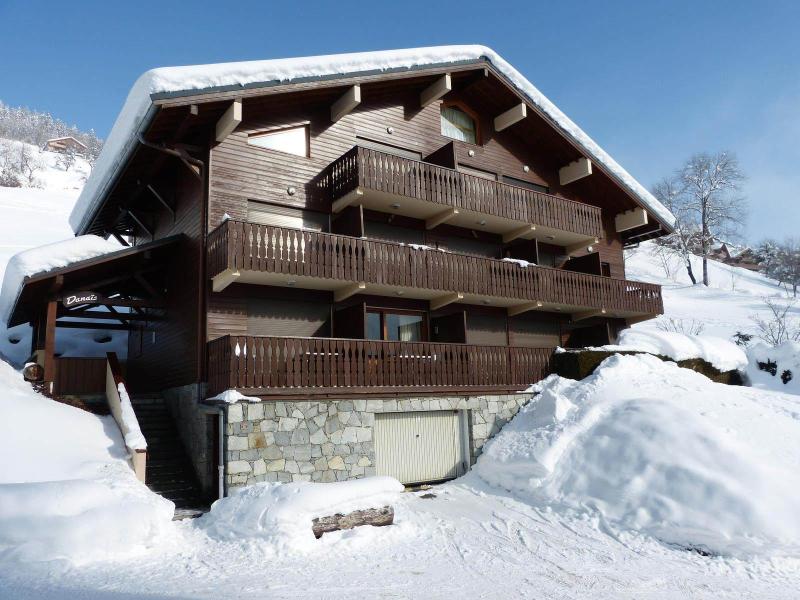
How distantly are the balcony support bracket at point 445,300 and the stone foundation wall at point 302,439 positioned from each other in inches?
129

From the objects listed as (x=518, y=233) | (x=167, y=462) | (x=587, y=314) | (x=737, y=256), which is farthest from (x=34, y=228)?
(x=737, y=256)

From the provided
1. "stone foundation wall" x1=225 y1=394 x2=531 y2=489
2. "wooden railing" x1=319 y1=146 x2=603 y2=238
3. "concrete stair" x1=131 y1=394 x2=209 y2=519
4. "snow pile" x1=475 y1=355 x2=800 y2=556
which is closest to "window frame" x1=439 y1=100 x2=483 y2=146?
"wooden railing" x1=319 y1=146 x2=603 y2=238

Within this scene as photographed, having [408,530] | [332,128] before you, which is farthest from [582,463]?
[332,128]

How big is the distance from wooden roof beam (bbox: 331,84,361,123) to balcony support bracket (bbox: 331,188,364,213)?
2.50 metres

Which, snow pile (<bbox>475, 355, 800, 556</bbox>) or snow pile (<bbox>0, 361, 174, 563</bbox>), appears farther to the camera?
snow pile (<bbox>475, 355, 800, 556</bbox>)

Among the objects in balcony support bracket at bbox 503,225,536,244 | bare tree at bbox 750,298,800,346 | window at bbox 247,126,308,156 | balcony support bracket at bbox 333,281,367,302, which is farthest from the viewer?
bare tree at bbox 750,298,800,346

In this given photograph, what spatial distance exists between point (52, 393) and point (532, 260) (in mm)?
13662

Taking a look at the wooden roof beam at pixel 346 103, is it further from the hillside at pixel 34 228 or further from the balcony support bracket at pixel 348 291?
the hillside at pixel 34 228

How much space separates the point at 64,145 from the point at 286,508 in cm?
11619

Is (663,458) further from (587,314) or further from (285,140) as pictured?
(285,140)

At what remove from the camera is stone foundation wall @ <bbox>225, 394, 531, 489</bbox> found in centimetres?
1191

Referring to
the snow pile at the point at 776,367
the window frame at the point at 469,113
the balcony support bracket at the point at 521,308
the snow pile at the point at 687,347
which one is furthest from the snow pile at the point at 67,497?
the snow pile at the point at 776,367

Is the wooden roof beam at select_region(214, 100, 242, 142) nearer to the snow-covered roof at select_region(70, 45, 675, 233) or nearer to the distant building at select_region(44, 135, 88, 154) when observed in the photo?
the snow-covered roof at select_region(70, 45, 675, 233)

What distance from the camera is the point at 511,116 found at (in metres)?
19.9
